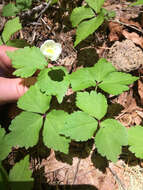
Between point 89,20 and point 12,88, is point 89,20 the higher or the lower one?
the higher one

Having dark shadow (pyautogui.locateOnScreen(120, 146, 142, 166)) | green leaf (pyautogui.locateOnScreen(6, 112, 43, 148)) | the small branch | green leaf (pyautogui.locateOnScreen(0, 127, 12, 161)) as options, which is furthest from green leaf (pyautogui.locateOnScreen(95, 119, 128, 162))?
the small branch

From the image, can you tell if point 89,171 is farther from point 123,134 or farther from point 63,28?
point 63,28

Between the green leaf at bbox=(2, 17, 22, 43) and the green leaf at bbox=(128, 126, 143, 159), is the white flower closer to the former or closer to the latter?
the green leaf at bbox=(2, 17, 22, 43)

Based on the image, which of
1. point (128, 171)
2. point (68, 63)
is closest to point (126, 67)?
point (68, 63)

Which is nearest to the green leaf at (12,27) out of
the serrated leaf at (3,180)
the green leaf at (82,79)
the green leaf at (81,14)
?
the green leaf at (81,14)

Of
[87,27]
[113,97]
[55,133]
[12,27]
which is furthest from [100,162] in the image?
[12,27]

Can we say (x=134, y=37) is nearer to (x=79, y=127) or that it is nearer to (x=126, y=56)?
(x=126, y=56)

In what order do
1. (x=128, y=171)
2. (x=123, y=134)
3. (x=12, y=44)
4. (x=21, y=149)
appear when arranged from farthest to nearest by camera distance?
(x=12, y=44)
(x=21, y=149)
(x=128, y=171)
(x=123, y=134)
